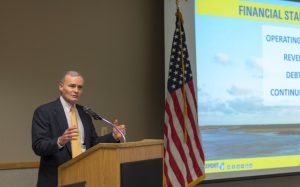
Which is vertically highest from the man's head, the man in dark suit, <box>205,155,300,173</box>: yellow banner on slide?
the man's head

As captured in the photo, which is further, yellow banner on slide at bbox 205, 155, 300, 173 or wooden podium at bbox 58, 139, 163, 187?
yellow banner on slide at bbox 205, 155, 300, 173

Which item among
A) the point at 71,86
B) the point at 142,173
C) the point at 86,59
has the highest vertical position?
the point at 86,59

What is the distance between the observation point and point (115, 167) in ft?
6.91

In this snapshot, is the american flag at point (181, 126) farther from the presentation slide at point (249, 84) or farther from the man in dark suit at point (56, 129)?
the man in dark suit at point (56, 129)

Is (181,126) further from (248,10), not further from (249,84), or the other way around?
(248,10)

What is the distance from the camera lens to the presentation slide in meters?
4.03

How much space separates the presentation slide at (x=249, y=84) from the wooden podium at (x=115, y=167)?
1706 mm

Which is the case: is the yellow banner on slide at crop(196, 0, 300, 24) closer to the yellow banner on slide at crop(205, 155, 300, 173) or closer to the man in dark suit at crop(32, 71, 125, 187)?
the yellow banner on slide at crop(205, 155, 300, 173)

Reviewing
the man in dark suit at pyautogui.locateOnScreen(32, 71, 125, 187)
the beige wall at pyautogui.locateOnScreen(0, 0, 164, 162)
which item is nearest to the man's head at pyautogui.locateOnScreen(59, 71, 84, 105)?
the man in dark suit at pyautogui.locateOnScreen(32, 71, 125, 187)

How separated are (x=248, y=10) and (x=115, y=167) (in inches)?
106

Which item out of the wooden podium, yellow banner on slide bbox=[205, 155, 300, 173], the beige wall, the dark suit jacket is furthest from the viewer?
yellow banner on slide bbox=[205, 155, 300, 173]

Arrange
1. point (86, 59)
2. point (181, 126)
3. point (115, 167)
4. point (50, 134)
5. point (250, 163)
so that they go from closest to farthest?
point (115, 167)
point (50, 134)
point (181, 126)
point (86, 59)
point (250, 163)

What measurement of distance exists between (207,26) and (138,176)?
218 centimetres

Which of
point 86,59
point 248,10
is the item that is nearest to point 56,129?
point 86,59
